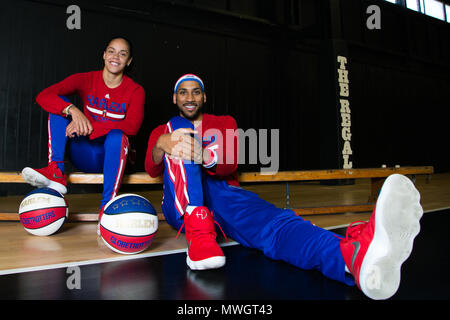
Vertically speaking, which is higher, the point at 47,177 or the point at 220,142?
the point at 220,142

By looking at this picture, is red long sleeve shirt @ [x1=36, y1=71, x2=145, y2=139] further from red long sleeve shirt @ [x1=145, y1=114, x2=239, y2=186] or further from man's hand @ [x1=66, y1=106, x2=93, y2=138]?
red long sleeve shirt @ [x1=145, y1=114, x2=239, y2=186]

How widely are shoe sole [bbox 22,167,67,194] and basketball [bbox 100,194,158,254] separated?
591 mm

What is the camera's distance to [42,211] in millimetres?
1512

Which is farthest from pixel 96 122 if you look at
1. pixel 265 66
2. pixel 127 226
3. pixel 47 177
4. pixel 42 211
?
pixel 265 66

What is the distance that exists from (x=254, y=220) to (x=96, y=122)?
103 centimetres

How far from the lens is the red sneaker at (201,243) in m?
1.04

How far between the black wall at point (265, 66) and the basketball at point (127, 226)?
2924 mm

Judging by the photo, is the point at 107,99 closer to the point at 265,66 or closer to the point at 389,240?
the point at 389,240

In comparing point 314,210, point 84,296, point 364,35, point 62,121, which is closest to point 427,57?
point 364,35

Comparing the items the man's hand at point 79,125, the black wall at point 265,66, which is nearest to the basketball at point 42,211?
the man's hand at point 79,125

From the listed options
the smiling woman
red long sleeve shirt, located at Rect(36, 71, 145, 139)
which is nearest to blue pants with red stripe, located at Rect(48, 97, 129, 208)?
the smiling woman

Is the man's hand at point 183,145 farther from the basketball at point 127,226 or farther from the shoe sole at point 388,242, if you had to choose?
the shoe sole at point 388,242

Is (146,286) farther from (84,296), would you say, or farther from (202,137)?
(202,137)

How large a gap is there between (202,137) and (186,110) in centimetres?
15
